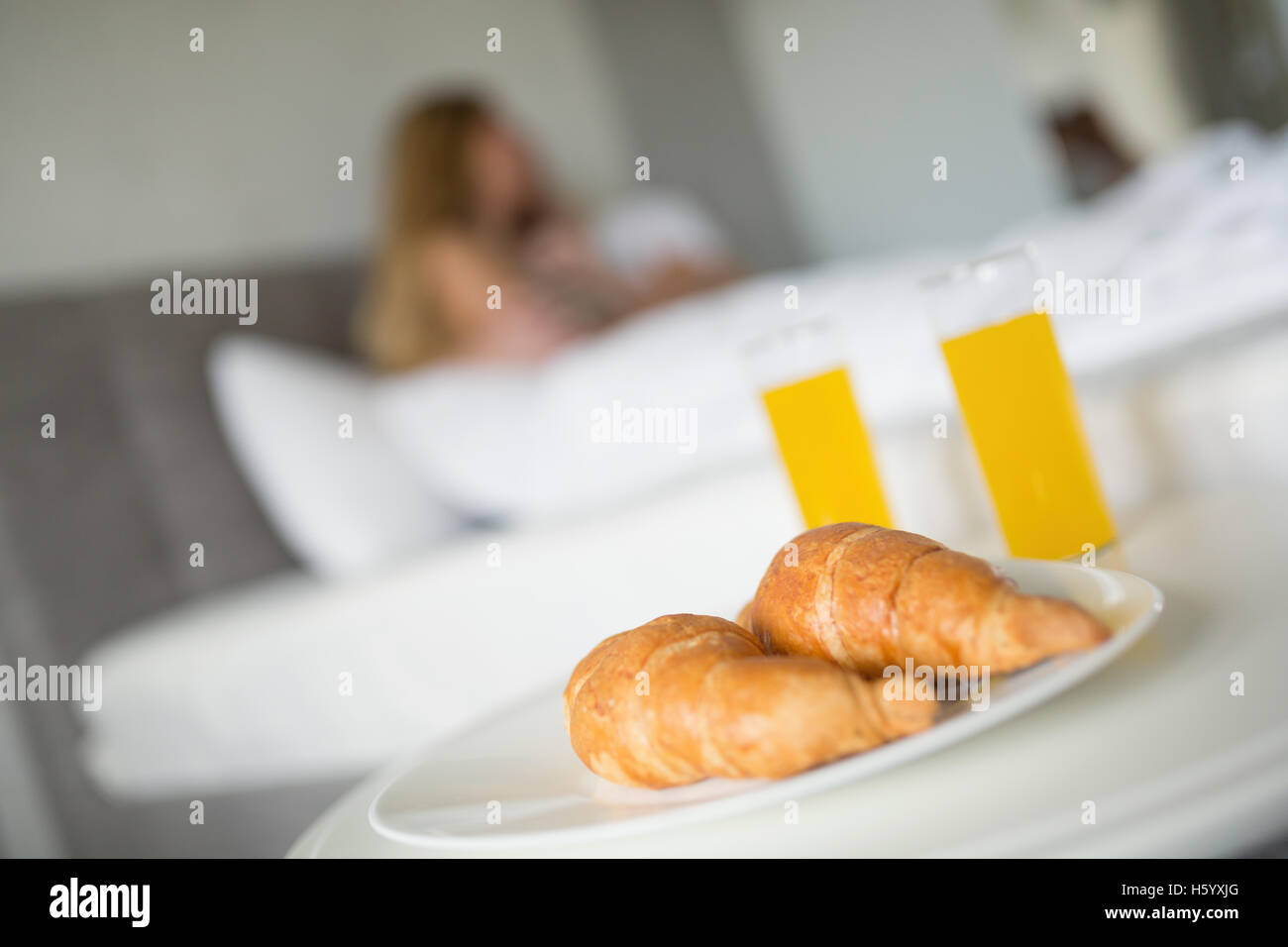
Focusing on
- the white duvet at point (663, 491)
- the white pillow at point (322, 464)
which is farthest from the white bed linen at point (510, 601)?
the white pillow at point (322, 464)

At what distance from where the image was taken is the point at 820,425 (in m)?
0.85

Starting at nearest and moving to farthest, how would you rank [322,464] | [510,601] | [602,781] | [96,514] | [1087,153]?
1. [602,781]
2. [510,601]
3. [322,464]
4. [96,514]
5. [1087,153]

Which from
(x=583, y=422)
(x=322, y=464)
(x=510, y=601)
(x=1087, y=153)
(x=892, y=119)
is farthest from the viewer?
(x=1087, y=153)

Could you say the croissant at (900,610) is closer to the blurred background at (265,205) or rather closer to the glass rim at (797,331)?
the blurred background at (265,205)

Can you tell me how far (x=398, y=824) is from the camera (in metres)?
0.53

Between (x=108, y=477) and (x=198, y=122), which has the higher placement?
(x=198, y=122)

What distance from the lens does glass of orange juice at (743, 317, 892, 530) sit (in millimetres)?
852

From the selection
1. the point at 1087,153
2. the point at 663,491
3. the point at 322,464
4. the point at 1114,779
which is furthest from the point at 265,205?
the point at 1087,153

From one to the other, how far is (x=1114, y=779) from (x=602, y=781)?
0.81ft

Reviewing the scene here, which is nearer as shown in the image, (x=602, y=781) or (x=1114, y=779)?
(x=1114, y=779)

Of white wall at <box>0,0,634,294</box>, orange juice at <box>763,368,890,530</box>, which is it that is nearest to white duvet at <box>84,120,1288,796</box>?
orange juice at <box>763,368,890,530</box>

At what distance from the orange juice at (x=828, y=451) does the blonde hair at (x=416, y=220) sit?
1431 millimetres

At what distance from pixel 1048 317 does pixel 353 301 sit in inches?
73.3

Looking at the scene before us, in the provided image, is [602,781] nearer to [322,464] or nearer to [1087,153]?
[322,464]
